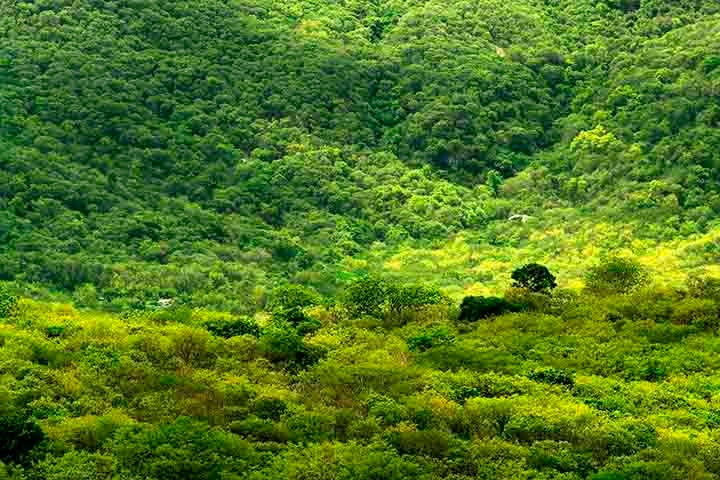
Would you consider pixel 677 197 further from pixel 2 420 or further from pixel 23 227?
pixel 2 420

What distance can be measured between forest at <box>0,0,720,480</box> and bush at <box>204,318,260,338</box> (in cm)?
18

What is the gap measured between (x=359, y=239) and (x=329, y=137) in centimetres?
1950

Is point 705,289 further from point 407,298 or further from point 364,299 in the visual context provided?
point 364,299

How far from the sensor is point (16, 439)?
128 feet

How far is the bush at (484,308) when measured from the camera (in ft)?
220

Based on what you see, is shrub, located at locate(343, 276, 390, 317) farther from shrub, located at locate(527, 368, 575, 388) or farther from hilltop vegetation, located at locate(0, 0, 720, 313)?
hilltop vegetation, located at locate(0, 0, 720, 313)

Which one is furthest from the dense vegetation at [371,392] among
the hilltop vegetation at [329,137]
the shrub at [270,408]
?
the hilltop vegetation at [329,137]

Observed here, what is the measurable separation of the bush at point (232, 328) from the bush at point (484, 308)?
39.2 feet

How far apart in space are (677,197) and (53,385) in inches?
3537

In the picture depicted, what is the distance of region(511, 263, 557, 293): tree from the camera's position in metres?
72.9

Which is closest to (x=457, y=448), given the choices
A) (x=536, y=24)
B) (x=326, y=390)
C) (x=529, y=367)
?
(x=326, y=390)

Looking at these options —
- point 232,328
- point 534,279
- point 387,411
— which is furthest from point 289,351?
point 534,279

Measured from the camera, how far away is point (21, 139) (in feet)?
422

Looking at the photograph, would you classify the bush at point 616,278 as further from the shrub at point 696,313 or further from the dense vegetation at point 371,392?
the shrub at point 696,313
